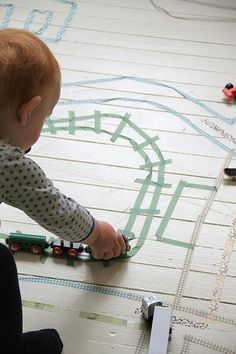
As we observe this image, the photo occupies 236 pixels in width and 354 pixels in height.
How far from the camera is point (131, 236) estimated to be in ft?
4.26

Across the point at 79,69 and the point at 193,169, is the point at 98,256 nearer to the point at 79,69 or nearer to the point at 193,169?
the point at 193,169

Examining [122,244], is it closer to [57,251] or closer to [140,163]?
[57,251]

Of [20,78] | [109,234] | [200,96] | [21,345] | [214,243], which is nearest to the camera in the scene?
[20,78]

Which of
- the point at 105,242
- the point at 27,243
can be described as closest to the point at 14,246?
the point at 27,243

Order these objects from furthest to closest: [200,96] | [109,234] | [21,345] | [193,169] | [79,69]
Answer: [79,69], [200,96], [193,169], [109,234], [21,345]

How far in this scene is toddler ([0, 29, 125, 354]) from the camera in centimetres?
85

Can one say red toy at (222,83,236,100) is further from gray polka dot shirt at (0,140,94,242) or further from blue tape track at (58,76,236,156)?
gray polka dot shirt at (0,140,94,242)

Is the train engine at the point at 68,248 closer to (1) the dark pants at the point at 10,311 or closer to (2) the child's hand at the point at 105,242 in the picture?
(2) the child's hand at the point at 105,242

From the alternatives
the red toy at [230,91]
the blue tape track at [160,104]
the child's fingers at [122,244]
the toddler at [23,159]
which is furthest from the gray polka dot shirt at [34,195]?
the red toy at [230,91]

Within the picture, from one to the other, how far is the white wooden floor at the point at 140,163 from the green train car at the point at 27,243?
2cm

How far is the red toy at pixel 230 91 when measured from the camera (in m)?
1.73

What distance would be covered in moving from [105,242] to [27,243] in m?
0.19

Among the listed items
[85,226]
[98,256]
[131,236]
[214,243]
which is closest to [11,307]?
[85,226]

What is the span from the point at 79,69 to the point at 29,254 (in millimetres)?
806
